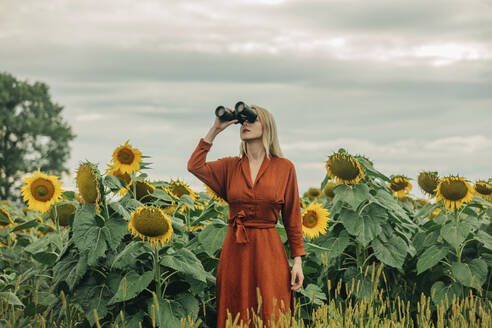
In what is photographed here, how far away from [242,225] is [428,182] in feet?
9.36

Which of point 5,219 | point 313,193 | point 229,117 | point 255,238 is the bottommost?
point 313,193

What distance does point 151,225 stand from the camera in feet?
A: 12.9

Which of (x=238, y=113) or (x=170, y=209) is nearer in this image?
(x=238, y=113)

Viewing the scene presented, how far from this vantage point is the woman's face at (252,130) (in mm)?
4285

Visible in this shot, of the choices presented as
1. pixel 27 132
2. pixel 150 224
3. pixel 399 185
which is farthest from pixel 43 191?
pixel 27 132

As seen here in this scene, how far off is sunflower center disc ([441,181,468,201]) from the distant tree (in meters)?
27.7

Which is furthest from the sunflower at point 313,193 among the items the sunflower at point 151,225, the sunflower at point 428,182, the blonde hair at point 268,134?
the sunflower at point 151,225

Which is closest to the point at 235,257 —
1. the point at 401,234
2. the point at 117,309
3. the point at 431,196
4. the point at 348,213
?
the point at 117,309

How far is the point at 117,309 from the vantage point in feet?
14.6

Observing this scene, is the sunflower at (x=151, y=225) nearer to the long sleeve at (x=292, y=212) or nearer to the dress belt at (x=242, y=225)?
the dress belt at (x=242, y=225)

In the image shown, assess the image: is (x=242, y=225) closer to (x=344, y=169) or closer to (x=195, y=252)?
(x=195, y=252)

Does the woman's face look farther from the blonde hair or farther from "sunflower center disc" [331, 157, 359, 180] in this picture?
"sunflower center disc" [331, 157, 359, 180]

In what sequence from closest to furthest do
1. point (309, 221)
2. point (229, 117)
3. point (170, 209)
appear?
point (229, 117), point (170, 209), point (309, 221)

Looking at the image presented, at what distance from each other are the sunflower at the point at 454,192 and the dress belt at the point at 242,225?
220 cm
